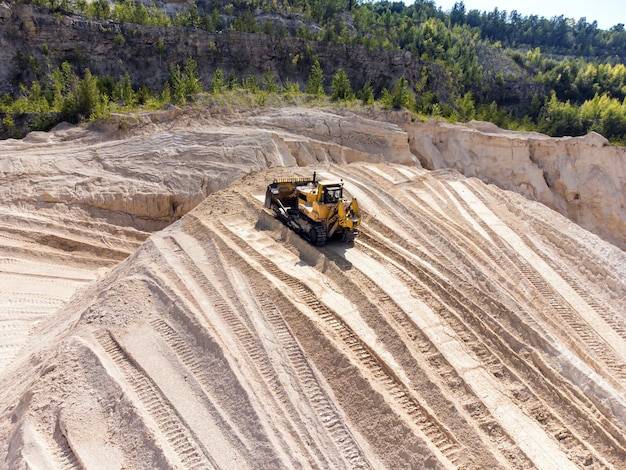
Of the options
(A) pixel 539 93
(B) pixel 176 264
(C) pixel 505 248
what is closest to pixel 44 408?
(B) pixel 176 264

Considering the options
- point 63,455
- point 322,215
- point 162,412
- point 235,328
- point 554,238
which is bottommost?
point 63,455

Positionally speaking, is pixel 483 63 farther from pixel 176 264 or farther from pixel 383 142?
pixel 176 264

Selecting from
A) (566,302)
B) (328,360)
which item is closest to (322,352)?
(328,360)

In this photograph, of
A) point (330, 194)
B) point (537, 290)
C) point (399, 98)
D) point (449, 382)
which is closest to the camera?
point (449, 382)

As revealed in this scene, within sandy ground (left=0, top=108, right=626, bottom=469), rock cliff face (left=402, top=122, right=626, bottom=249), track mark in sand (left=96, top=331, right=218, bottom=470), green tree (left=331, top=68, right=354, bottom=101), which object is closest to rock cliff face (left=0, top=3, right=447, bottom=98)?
green tree (left=331, top=68, right=354, bottom=101)

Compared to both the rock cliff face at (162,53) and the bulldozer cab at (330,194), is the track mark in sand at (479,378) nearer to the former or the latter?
the bulldozer cab at (330,194)

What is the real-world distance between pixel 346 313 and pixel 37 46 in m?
24.1

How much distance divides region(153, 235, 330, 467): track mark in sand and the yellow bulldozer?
102 inches

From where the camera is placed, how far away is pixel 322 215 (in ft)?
32.4

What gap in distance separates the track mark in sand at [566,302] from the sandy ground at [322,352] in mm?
42

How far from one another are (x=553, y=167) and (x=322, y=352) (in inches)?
721

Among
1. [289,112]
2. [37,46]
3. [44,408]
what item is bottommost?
[44,408]

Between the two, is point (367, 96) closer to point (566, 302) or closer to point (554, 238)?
point (554, 238)

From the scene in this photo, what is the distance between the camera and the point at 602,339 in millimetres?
8492
